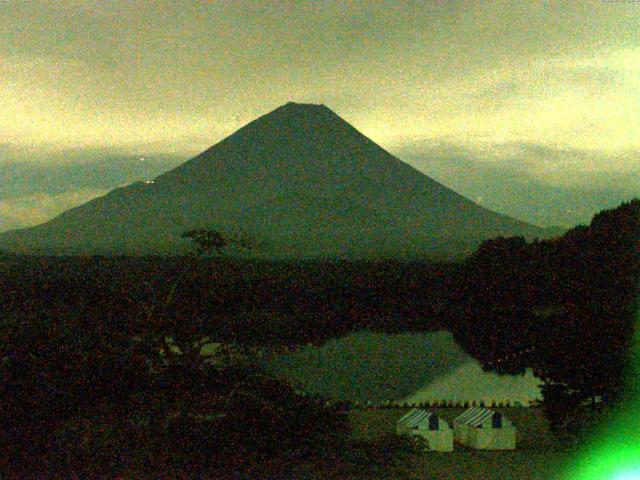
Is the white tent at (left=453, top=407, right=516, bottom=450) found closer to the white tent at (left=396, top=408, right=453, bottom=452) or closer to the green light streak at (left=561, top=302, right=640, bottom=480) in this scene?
the white tent at (left=396, top=408, right=453, bottom=452)

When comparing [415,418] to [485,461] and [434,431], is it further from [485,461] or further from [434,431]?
[485,461]

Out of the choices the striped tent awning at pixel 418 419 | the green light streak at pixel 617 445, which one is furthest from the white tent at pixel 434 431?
the green light streak at pixel 617 445

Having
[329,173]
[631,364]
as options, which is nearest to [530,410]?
[631,364]

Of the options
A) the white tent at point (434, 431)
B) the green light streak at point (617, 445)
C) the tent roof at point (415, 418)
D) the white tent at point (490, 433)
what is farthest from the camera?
the white tent at point (490, 433)

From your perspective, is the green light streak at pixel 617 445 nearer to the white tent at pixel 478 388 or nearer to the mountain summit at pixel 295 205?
the white tent at pixel 478 388

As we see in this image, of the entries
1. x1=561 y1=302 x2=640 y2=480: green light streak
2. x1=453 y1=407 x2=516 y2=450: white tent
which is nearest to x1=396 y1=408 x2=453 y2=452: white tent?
x1=453 y1=407 x2=516 y2=450: white tent

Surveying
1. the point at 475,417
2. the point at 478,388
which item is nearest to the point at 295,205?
the point at 478,388
